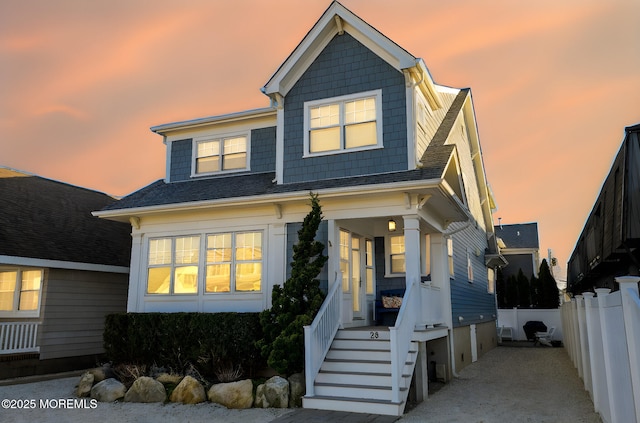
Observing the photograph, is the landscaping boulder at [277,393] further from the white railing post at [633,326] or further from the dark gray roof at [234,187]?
the white railing post at [633,326]

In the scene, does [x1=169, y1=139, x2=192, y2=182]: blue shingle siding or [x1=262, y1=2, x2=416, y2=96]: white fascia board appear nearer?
[x1=262, y1=2, x2=416, y2=96]: white fascia board

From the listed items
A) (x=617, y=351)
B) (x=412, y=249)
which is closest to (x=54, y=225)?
(x=412, y=249)

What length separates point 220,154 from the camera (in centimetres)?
1301

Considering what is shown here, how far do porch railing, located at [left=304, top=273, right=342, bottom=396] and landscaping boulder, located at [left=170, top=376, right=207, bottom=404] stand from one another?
2.03 meters

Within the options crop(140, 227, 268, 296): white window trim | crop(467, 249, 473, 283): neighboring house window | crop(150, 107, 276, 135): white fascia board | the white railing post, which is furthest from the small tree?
crop(467, 249, 473, 283): neighboring house window

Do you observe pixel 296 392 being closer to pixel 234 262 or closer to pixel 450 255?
pixel 234 262

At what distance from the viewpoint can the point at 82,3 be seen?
14047 millimetres

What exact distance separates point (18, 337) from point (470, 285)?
13.1 metres

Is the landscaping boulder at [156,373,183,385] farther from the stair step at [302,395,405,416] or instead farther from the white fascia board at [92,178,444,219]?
the white fascia board at [92,178,444,219]

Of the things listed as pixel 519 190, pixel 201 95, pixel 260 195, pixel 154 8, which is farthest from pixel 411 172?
pixel 519 190

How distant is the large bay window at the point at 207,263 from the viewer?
11039mm

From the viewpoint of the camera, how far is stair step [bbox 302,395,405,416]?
306 inches

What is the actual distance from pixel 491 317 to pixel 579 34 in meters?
11.3

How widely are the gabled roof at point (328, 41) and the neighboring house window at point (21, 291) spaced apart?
8138 millimetres
